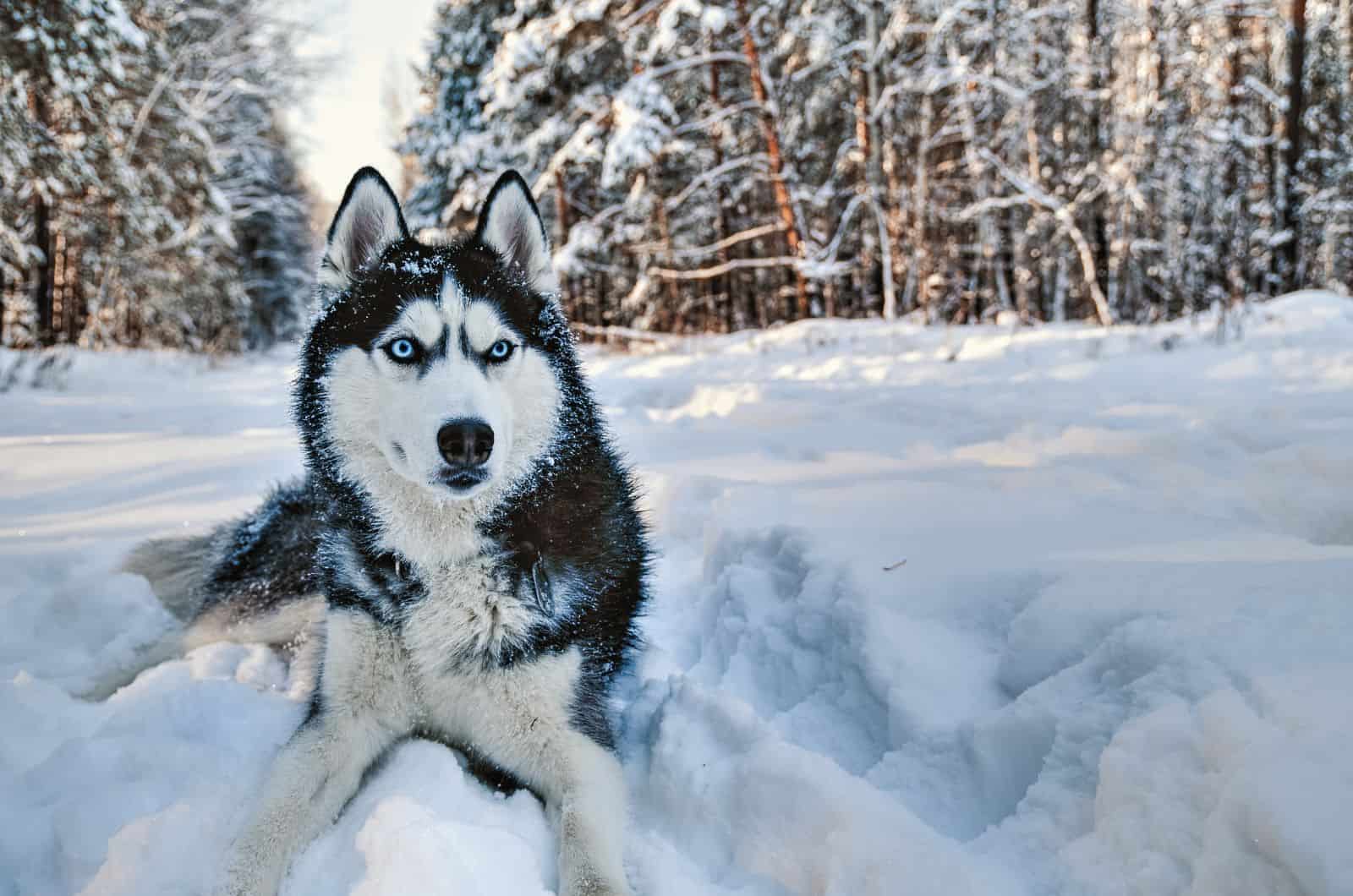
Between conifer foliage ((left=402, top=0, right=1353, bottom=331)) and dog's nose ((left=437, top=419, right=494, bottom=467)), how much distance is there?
929cm

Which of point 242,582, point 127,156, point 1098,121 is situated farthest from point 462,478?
point 1098,121

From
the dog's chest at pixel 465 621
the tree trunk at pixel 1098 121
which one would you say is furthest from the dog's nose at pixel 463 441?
the tree trunk at pixel 1098 121

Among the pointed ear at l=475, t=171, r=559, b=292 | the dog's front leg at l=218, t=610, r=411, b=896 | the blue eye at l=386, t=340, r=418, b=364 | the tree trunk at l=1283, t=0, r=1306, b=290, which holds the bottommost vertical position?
the dog's front leg at l=218, t=610, r=411, b=896

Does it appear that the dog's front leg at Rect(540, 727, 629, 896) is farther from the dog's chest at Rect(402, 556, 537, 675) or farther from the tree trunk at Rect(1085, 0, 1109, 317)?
the tree trunk at Rect(1085, 0, 1109, 317)

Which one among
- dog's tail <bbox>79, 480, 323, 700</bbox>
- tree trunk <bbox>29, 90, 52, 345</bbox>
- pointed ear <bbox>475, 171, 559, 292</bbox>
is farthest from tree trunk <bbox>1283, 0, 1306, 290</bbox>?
tree trunk <bbox>29, 90, 52, 345</bbox>

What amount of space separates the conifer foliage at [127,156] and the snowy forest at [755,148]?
0.06 meters

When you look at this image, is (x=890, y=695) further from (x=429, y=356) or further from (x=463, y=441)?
(x=429, y=356)

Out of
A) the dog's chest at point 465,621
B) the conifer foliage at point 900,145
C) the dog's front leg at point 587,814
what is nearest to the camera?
the dog's front leg at point 587,814

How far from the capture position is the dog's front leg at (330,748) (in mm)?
1460

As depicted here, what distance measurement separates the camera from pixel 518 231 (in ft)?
7.12

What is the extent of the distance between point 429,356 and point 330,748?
3.15ft

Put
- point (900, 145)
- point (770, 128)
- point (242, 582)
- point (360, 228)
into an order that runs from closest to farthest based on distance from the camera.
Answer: point (360, 228)
point (242, 582)
point (770, 128)
point (900, 145)

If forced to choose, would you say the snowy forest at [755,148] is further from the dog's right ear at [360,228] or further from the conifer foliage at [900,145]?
the dog's right ear at [360,228]

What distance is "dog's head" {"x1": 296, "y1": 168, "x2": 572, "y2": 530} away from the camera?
168 cm
